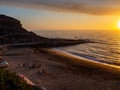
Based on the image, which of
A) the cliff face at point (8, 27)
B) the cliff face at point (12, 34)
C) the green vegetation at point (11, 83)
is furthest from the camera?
the cliff face at point (8, 27)

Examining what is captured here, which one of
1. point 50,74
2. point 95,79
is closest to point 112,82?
point 95,79

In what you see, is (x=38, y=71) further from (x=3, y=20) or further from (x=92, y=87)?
(x=3, y=20)

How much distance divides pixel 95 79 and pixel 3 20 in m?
70.8

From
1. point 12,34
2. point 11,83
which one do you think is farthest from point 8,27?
point 11,83

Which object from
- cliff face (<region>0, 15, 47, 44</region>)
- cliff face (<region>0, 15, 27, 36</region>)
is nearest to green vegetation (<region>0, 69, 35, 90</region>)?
cliff face (<region>0, 15, 47, 44</region>)

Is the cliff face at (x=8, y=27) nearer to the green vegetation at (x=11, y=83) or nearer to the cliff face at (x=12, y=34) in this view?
the cliff face at (x=12, y=34)

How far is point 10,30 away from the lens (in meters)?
89.3

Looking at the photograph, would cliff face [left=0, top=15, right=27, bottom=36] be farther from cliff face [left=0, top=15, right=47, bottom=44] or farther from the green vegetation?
the green vegetation

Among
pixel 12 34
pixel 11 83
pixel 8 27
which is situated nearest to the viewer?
pixel 11 83

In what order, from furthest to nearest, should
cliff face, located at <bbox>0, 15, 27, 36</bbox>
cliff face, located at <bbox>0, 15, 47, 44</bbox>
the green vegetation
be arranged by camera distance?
1. cliff face, located at <bbox>0, 15, 27, 36</bbox>
2. cliff face, located at <bbox>0, 15, 47, 44</bbox>
3. the green vegetation

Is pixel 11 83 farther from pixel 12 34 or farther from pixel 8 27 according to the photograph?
pixel 8 27

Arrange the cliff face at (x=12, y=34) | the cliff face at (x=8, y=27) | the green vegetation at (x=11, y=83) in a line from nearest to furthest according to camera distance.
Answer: the green vegetation at (x=11, y=83) < the cliff face at (x=12, y=34) < the cliff face at (x=8, y=27)

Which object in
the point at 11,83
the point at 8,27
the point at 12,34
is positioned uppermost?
the point at 11,83

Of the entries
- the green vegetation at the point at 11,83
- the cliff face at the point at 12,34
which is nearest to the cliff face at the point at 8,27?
the cliff face at the point at 12,34
